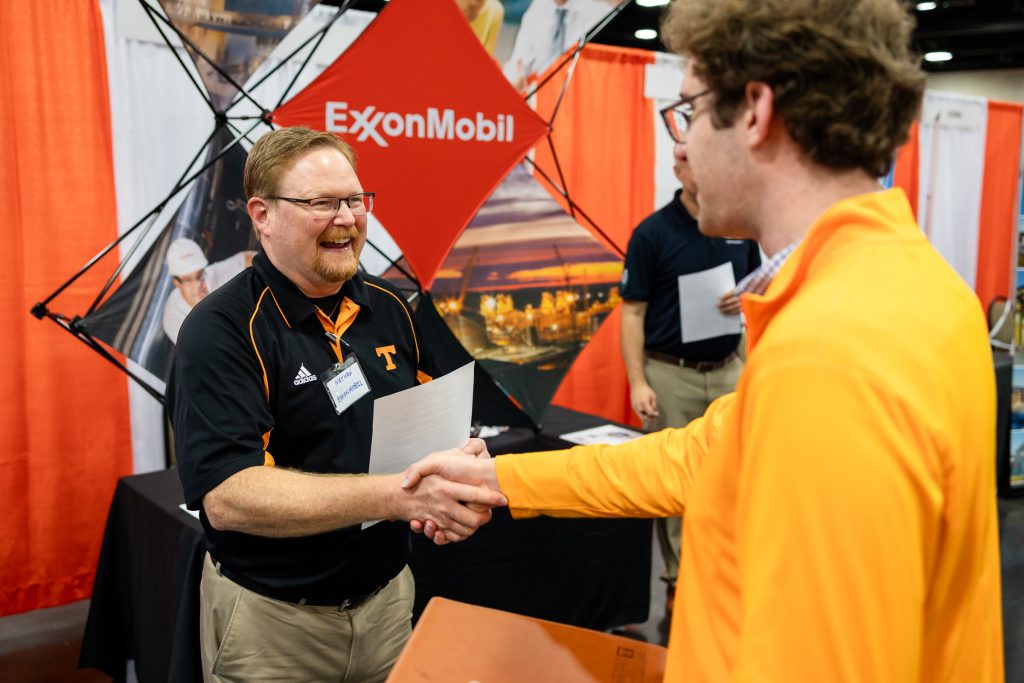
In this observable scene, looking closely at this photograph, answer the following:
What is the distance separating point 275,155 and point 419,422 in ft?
1.93

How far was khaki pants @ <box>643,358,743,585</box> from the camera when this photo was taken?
308 centimetres

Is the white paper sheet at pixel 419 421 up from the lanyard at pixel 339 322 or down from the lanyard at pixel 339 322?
down

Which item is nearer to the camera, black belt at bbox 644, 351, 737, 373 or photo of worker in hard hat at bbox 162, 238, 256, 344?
photo of worker in hard hat at bbox 162, 238, 256, 344

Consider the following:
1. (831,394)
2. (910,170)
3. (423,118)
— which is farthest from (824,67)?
(910,170)

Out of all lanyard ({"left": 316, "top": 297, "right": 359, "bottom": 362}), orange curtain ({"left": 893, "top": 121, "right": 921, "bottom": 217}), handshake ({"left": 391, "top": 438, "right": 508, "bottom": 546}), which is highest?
orange curtain ({"left": 893, "top": 121, "right": 921, "bottom": 217})

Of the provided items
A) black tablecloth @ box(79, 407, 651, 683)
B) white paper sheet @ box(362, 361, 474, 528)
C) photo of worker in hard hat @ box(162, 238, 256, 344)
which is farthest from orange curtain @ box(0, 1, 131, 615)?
white paper sheet @ box(362, 361, 474, 528)

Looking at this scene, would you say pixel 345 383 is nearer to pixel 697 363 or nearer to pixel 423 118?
pixel 423 118

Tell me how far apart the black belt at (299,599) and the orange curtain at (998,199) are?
646 centimetres

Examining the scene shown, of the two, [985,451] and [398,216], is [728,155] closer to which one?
[985,451]

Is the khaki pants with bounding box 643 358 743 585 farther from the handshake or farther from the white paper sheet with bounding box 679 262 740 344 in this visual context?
the handshake

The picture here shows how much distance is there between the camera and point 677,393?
3117 millimetres

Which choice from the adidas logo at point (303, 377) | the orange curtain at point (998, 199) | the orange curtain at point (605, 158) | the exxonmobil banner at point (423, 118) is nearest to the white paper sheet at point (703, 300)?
the exxonmobil banner at point (423, 118)

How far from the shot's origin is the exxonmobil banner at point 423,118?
5.97ft

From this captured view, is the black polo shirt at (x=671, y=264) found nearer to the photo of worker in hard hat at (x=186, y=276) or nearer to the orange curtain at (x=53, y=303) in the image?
the photo of worker in hard hat at (x=186, y=276)
